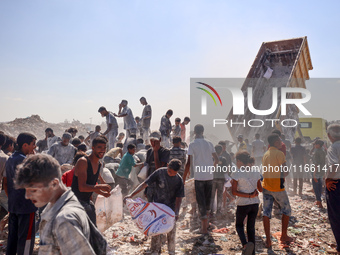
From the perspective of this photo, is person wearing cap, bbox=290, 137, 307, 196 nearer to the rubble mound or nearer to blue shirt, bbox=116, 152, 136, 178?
blue shirt, bbox=116, 152, 136, 178

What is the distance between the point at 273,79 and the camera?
9.79 metres

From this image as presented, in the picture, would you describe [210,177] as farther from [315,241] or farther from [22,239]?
[22,239]

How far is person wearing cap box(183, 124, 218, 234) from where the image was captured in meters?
4.79

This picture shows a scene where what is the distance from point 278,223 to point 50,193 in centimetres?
492

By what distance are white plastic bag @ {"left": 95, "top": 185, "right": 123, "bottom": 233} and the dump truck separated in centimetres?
616

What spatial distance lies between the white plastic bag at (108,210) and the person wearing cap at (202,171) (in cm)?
131

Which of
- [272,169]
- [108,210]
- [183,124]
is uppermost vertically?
[183,124]

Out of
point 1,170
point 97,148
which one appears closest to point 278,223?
point 97,148

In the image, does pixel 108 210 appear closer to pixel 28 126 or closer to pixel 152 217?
pixel 152 217

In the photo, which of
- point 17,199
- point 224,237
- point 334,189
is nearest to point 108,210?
point 17,199

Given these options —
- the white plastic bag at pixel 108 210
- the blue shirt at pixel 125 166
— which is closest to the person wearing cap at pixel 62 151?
the blue shirt at pixel 125 166

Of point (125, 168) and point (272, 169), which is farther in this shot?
point (125, 168)

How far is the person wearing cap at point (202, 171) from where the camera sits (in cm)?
479

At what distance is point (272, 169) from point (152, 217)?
6.63 feet
